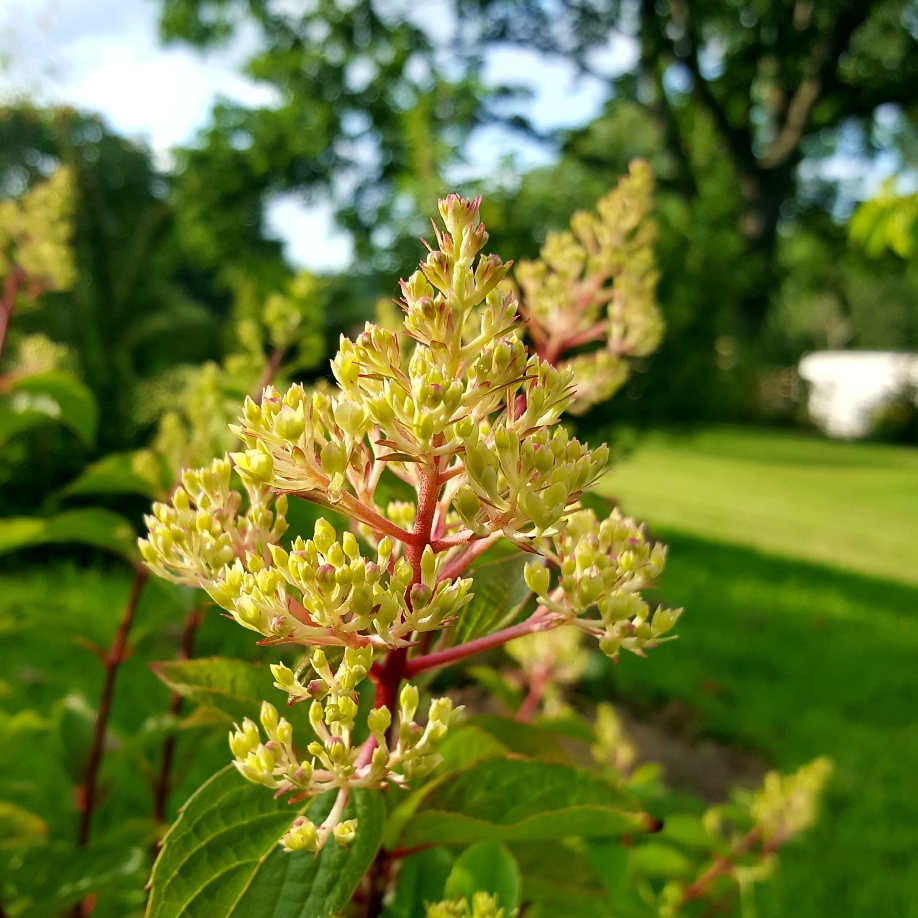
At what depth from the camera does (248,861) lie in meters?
0.63

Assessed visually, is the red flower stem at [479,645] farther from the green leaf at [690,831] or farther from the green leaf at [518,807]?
the green leaf at [690,831]

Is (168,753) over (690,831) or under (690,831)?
over

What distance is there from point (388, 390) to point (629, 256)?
1.00m

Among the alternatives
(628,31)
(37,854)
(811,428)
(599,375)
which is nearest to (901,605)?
(599,375)

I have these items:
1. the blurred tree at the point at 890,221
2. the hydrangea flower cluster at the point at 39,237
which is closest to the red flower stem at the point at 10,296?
the hydrangea flower cluster at the point at 39,237

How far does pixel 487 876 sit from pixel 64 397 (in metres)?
1.24

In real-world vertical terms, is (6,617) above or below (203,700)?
below

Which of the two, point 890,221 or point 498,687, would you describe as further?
point 890,221

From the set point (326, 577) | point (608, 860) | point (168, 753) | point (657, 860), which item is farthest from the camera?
point (657, 860)

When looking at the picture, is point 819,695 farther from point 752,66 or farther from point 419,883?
point 752,66

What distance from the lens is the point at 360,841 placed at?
1.97ft

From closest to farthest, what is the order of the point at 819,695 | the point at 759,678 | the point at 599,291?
1. the point at 599,291
2. the point at 819,695
3. the point at 759,678

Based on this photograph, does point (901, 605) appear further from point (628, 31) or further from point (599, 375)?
point (628, 31)

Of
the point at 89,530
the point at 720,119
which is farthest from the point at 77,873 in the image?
the point at 720,119
